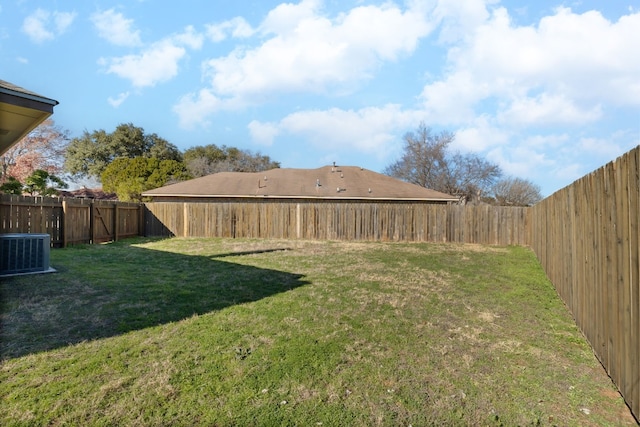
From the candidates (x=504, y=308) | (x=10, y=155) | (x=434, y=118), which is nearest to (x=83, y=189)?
(x=10, y=155)

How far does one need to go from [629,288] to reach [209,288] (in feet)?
16.9

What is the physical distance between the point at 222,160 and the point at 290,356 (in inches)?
1533

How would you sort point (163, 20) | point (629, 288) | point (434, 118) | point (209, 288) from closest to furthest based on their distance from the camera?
point (629, 288) < point (209, 288) < point (163, 20) < point (434, 118)

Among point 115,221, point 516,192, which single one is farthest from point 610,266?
point 516,192

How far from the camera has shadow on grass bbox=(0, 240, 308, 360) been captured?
Answer: 346 centimetres

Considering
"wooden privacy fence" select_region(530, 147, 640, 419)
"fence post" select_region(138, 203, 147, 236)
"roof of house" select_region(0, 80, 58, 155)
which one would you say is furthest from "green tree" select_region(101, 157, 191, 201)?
"wooden privacy fence" select_region(530, 147, 640, 419)

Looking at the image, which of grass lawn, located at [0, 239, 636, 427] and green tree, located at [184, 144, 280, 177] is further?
green tree, located at [184, 144, 280, 177]

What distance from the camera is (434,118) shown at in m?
33.2

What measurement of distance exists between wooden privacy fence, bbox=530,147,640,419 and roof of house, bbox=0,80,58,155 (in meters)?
5.74

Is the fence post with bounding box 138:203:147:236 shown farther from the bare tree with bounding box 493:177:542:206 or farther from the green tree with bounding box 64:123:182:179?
the bare tree with bounding box 493:177:542:206

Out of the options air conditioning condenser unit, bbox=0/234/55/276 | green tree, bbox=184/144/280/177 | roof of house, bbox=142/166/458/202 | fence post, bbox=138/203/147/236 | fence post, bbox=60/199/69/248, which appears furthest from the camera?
green tree, bbox=184/144/280/177

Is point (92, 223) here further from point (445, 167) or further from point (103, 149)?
point (445, 167)

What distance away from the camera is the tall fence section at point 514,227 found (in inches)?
95.8

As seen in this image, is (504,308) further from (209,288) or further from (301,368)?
(209,288)
